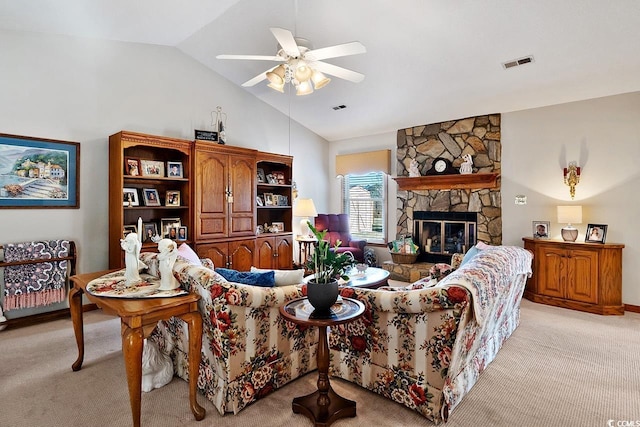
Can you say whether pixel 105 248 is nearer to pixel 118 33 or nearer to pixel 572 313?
pixel 118 33

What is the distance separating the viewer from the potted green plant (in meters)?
1.93

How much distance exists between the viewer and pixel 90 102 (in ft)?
13.5

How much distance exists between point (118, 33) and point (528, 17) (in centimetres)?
447

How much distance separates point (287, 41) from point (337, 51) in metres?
0.41

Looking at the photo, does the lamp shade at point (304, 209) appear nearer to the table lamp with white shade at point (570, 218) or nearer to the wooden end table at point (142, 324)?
the table lamp with white shade at point (570, 218)

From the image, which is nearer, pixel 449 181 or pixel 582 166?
pixel 582 166

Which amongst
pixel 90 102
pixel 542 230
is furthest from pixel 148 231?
pixel 542 230

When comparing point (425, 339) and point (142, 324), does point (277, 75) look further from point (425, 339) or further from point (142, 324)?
point (425, 339)

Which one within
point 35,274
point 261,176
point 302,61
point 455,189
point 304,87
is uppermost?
point 302,61

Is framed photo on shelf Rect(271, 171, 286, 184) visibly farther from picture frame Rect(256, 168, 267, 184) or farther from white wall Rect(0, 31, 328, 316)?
white wall Rect(0, 31, 328, 316)

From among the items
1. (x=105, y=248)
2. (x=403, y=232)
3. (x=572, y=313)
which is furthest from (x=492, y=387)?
(x=105, y=248)

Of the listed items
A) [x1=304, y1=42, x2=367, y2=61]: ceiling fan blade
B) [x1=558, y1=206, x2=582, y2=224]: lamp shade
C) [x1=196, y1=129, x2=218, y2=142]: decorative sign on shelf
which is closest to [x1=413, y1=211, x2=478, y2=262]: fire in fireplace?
[x1=558, y1=206, x2=582, y2=224]: lamp shade

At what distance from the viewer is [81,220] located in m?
4.12

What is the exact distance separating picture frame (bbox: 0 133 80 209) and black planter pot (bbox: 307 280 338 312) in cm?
359
